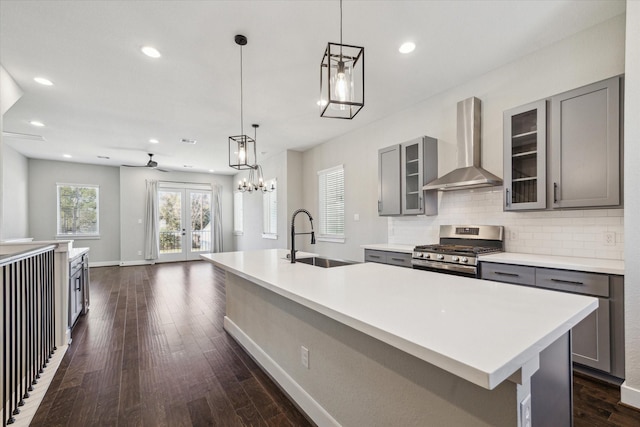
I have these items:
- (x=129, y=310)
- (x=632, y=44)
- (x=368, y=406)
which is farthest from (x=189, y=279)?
(x=632, y=44)

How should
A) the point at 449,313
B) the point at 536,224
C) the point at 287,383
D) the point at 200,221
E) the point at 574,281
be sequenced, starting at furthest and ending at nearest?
the point at 200,221 < the point at 536,224 < the point at 574,281 < the point at 287,383 < the point at 449,313

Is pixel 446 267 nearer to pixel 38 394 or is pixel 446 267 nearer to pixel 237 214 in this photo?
pixel 38 394

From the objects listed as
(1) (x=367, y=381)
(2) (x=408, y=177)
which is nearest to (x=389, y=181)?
(2) (x=408, y=177)

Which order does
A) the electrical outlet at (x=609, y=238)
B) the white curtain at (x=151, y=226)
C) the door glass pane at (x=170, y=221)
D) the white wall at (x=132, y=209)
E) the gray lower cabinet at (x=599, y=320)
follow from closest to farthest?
the gray lower cabinet at (x=599, y=320) < the electrical outlet at (x=609, y=238) < the white wall at (x=132, y=209) < the white curtain at (x=151, y=226) < the door glass pane at (x=170, y=221)

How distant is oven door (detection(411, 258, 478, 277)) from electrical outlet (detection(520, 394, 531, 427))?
1.93 meters

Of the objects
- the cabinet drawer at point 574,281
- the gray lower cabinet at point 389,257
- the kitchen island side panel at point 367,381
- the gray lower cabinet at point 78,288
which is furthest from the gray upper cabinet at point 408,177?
the gray lower cabinet at point 78,288

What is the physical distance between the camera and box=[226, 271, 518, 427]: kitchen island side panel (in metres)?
0.99

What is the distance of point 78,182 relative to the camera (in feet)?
25.6

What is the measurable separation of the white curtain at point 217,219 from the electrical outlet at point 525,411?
9.40m

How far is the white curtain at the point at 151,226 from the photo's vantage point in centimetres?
835

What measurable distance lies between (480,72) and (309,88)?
6.34ft

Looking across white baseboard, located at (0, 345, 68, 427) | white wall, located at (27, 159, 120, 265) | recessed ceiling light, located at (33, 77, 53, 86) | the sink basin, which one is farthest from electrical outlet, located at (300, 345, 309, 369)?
white wall, located at (27, 159, 120, 265)

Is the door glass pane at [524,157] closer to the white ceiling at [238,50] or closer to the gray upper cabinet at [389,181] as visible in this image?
the white ceiling at [238,50]

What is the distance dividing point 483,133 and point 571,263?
1.65 metres
